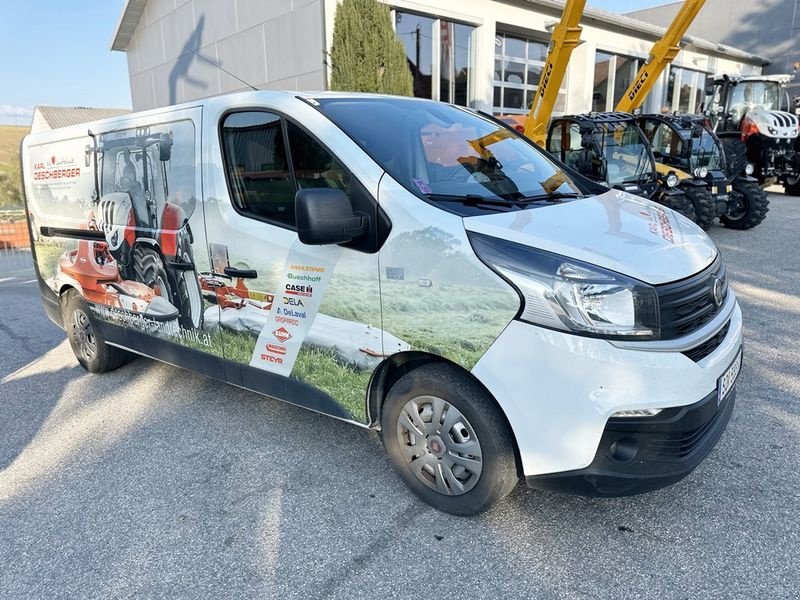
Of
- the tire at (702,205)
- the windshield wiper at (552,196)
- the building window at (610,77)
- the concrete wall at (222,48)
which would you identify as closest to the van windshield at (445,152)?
the windshield wiper at (552,196)

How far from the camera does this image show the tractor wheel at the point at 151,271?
379cm

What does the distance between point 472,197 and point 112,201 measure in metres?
2.72

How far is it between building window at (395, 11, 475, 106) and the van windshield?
Result: 11.3 m

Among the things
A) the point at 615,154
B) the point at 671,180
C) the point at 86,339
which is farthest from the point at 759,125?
the point at 86,339

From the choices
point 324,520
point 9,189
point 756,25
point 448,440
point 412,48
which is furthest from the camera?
point 9,189

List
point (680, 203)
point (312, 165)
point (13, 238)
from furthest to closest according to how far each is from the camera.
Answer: point (13, 238)
point (680, 203)
point (312, 165)

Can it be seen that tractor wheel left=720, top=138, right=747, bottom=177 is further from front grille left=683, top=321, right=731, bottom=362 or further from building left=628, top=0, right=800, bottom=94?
building left=628, top=0, right=800, bottom=94

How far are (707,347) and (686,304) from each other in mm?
238

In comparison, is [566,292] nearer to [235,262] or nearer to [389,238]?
[389,238]

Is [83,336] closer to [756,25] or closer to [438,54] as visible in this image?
[438,54]

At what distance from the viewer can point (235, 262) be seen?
326cm

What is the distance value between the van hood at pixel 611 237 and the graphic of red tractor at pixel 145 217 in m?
2.00

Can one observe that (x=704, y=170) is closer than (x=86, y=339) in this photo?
No

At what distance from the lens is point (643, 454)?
2.32 metres
